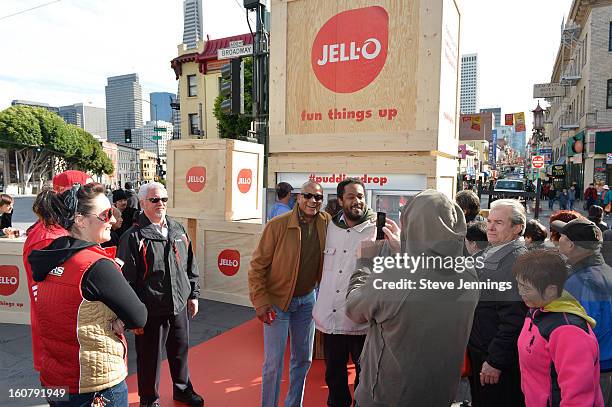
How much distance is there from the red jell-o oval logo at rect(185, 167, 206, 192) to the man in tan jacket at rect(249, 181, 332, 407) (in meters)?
3.46

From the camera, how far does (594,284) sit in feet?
7.46

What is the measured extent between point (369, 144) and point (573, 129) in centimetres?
3128

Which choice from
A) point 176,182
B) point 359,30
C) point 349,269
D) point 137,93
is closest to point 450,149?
point 359,30

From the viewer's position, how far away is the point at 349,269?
118 inches

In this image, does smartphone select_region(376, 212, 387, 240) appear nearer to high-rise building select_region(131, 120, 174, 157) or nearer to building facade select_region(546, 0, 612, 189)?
high-rise building select_region(131, 120, 174, 157)

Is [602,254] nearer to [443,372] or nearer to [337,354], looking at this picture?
[443,372]

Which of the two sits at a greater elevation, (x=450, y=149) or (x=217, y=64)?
(x=217, y=64)

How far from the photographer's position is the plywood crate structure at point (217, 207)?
20.4 ft

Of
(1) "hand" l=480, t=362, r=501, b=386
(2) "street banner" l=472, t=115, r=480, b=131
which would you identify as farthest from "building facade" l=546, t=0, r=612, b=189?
(1) "hand" l=480, t=362, r=501, b=386

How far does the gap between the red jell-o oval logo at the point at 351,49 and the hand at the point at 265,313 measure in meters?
2.42

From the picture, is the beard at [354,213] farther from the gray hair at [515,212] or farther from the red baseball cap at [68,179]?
the red baseball cap at [68,179]

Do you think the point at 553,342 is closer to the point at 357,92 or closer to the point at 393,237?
the point at 393,237

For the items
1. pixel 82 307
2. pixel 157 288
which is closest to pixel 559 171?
pixel 157 288

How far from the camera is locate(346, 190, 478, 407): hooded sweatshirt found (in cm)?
172
